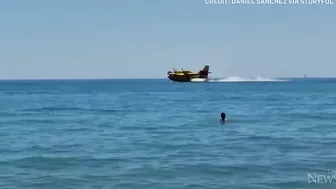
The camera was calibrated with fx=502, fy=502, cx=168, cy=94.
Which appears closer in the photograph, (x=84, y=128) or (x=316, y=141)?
(x=316, y=141)

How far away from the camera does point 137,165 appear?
25.8 meters

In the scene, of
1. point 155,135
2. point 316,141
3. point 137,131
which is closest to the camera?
point 316,141

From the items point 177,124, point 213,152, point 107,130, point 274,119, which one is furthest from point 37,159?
point 274,119

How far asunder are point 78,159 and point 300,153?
1259 cm

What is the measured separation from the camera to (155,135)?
39469mm

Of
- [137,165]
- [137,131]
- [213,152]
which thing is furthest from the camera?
[137,131]

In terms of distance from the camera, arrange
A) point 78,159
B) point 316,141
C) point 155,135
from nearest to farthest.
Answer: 1. point 78,159
2. point 316,141
3. point 155,135

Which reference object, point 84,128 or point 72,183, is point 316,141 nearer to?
point 72,183

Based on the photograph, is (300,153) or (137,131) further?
(137,131)

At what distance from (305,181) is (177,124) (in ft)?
89.1

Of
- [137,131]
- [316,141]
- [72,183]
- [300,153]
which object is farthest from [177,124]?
[72,183]

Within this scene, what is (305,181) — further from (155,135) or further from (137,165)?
(155,135)

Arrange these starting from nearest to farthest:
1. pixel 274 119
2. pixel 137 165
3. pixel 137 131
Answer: pixel 137 165 → pixel 137 131 → pixel 274 119

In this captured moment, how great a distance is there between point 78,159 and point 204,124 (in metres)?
21.4
